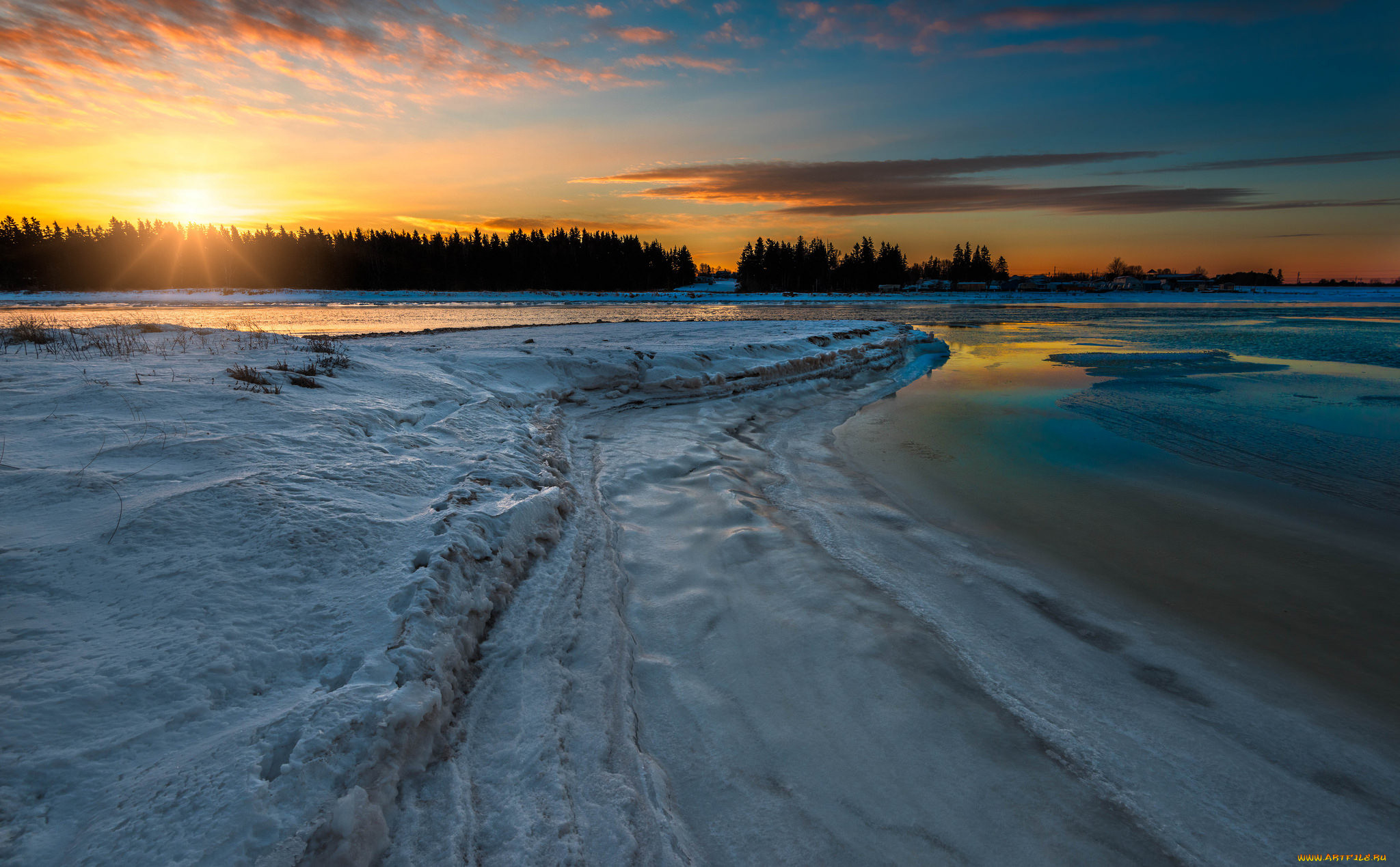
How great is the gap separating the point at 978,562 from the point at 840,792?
279cm

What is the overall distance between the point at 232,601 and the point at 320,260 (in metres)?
115

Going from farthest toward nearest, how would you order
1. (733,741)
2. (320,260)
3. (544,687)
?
(320,260), (544,687), (733,741)

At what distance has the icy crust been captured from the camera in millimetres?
1851

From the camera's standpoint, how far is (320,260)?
93.9m

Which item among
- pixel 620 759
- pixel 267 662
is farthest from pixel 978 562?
pixel 267 662

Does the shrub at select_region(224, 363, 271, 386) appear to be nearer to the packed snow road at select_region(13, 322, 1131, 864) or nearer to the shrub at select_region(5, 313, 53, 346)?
the packed snow road at select_region(13, 322, 1131, 864)

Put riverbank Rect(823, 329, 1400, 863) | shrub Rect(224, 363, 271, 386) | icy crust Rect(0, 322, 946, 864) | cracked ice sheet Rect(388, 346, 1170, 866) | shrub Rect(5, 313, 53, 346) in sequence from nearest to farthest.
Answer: icy crust Rect(0, 322, 946, 864) < cracked ice sheet Rect(388, 346, 1170, 866) < riverbank Rect(823, 329, 1400, 863) < shrub Rect(224, 363, 271, 386) < shrub Rect(5, 313, 53, 346)

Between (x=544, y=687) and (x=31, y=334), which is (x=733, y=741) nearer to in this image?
(x=544, y=687)

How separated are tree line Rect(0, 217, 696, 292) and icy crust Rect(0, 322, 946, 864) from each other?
95.0 metres

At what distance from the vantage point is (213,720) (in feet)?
7.14

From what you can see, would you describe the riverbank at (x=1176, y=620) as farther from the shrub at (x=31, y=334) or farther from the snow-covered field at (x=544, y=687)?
the shrub at (x=31, y=334)

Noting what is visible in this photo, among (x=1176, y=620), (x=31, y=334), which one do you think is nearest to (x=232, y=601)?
(x=1176, y=620)

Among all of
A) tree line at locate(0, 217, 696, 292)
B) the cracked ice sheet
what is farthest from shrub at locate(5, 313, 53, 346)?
tree line at locate(0, 217, 696, 292)

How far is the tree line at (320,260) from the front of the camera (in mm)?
87312
